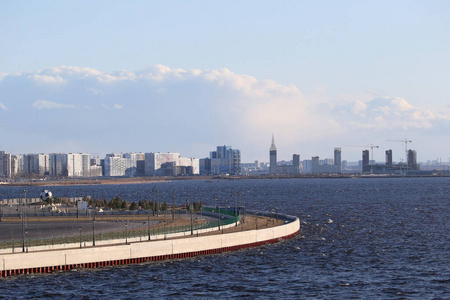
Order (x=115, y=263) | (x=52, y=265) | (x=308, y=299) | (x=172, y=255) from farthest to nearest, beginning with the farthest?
1. (x=172, y=255)
2. (x=115, y=263)
3. (x=52, y=265)
4. (x=308, y=299)

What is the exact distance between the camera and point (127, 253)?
6425cm

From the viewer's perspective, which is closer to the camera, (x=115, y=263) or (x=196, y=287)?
(x=196, y=287)

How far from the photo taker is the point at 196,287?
182ft

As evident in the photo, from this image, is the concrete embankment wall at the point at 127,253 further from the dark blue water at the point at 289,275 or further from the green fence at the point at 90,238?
the green fence at the point at 90,238

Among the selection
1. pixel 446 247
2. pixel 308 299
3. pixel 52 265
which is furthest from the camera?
pixel 446 247

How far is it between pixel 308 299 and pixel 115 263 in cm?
2153

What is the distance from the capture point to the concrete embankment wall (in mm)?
58625

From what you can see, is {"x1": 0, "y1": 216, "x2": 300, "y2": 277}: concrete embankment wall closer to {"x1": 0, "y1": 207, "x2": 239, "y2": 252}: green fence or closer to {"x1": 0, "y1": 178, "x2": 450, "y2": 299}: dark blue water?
{"x1": 0, "y1": 178, "x2": 450, "y2": 299}: dark blue water

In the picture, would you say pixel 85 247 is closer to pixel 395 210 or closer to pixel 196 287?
pixel 196 287

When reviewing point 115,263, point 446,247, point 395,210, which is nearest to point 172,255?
point 115,263

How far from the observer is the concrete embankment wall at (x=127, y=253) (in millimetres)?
58625

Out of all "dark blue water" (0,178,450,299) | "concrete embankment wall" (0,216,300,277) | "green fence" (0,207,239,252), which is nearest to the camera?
"dark blue water" (0,178,450,299)

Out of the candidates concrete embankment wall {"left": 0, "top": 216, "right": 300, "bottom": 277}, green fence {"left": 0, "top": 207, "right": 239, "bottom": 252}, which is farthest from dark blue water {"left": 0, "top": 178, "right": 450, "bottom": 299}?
green fence {"left": 0, "top": 207, "right": 239, "bottom": 252}

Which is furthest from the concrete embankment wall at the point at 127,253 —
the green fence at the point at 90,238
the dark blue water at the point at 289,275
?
the green fence at the point at 90,238
